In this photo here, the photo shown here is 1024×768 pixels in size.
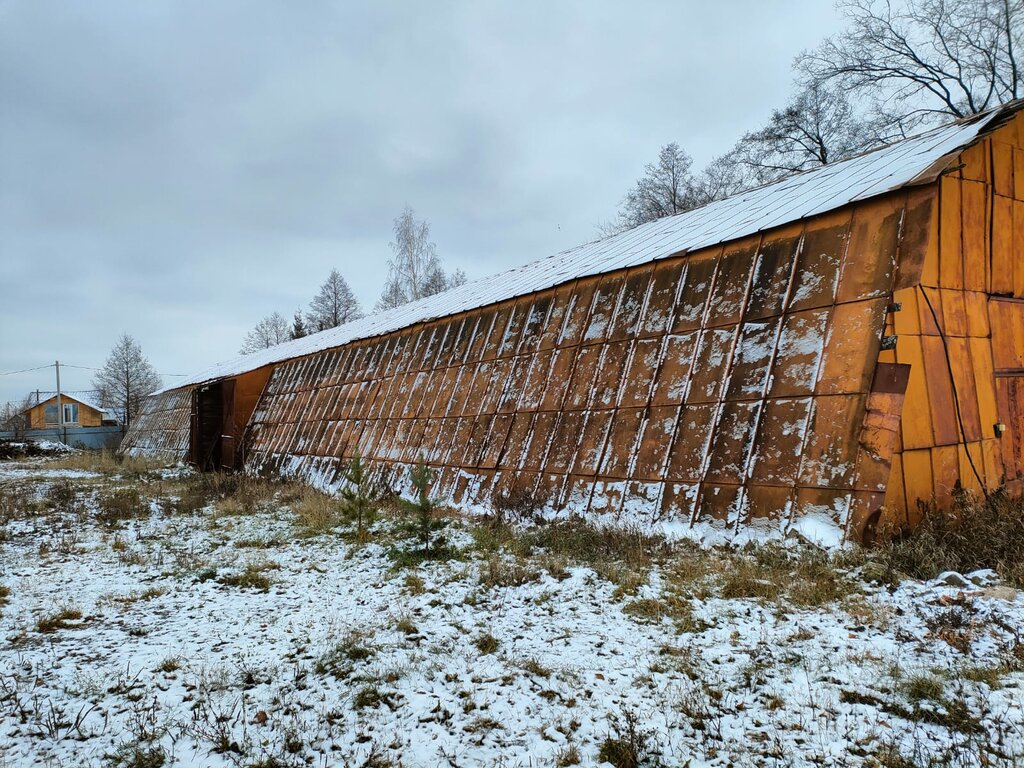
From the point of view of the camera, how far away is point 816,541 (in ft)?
19.6

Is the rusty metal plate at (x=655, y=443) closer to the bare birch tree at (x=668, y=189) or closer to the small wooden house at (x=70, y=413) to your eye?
the bare birch tree at (x=668, y=189)

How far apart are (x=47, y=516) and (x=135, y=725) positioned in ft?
33.0

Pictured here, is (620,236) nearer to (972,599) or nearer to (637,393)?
(637,393)

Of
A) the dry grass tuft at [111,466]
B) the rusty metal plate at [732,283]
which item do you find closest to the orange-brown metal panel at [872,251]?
the rusty metal plate at [732,283]

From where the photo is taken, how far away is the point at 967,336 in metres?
7.31

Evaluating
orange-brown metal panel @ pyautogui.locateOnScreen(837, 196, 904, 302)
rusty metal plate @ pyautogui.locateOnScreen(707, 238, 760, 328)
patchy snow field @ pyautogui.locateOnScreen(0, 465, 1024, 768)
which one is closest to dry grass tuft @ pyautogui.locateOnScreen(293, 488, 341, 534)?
patchy snow field @ pyautogui.locateOnScreen(0, 465, 1024, 768)

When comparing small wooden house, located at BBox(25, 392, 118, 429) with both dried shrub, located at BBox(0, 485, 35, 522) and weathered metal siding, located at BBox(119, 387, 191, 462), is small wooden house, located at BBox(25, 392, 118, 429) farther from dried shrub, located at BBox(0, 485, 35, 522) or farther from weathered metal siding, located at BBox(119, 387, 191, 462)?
dried shrub, located at BBox(0, 485, 35, 522)

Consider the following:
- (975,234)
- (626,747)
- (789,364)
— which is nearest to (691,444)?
(789,364)

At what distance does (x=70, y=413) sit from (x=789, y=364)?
81.1m

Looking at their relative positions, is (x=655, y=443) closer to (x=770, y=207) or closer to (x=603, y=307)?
(x=603, y=307)

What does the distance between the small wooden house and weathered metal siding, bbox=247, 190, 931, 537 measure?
229 feet

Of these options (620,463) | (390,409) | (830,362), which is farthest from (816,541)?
(390,409)

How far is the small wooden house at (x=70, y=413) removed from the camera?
66444 millimetres

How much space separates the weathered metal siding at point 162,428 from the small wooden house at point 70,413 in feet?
138
